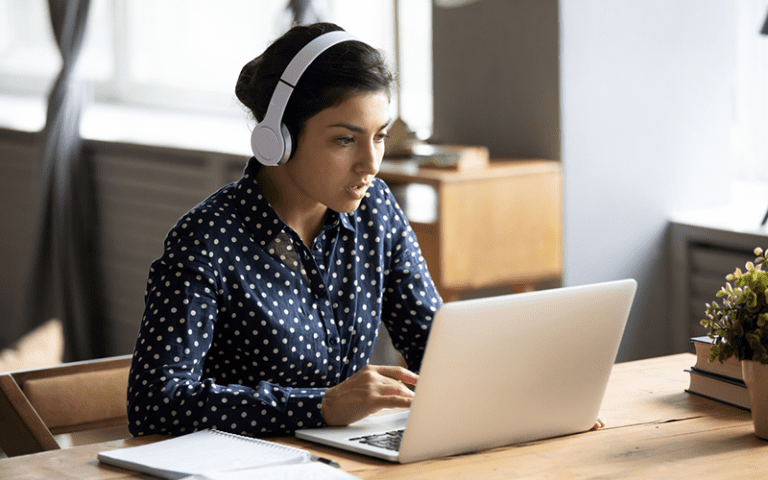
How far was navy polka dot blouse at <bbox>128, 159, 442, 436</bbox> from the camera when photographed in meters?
1.38

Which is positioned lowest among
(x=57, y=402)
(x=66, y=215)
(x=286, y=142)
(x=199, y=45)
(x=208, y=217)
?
(x=57, y=402)

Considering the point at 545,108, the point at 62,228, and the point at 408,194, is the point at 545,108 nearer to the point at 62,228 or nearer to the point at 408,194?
the point at 408,194

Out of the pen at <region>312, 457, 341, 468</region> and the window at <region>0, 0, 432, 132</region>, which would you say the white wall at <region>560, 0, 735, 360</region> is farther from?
the pen at <region>312, 457, 341, 468</region>

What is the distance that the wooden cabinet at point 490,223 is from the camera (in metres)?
2.87

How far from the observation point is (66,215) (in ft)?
14.6

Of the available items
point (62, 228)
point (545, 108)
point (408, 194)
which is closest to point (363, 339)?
point (545, 108)

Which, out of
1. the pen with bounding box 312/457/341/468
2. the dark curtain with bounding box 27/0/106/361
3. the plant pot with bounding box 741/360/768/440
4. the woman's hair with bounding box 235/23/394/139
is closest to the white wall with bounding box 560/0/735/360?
the woman's hair with bounding box 235/23/394/139

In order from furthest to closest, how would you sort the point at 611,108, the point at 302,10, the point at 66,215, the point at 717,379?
the point at 66,215
the point at 302,10
the point at 611,108
the point at 717,379

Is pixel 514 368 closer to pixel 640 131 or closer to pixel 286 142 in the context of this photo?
pixel 286 142

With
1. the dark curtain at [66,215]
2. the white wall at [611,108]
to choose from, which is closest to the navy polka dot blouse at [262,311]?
the white wall at [611,108]

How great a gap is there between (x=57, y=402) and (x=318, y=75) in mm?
684

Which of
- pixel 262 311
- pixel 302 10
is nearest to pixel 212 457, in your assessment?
pixel 262 311

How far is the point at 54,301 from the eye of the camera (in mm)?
4473

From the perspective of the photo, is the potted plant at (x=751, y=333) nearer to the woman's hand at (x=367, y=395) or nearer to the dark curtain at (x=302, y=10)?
the woman's hand at (x=367, y=395)
